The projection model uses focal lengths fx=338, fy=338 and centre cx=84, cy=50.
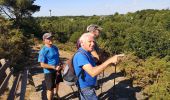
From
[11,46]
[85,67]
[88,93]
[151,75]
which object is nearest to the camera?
[85,67]

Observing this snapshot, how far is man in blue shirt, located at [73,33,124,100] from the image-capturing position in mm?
3974

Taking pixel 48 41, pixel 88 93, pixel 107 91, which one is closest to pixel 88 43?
pixel 88 93

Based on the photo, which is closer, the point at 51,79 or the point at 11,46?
the point at 51,79

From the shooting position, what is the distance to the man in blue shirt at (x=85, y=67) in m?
3.97

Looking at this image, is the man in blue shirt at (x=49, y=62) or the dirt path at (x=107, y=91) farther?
the dirt path at (x=107, y=91)

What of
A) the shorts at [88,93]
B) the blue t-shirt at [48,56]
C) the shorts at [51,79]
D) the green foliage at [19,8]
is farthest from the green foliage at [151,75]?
the green foliage at [19,8]

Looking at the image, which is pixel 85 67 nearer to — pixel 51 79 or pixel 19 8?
pixel 51 79

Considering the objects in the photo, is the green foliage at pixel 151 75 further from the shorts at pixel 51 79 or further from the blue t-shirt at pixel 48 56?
the blue t-shirt at pixel 48 56

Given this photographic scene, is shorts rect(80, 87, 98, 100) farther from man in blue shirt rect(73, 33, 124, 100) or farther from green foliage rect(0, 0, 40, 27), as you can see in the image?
green foliage rect(0, 0, 40, 27)

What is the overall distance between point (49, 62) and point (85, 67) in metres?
2.44

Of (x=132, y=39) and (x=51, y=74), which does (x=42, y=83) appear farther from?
(x=132, y=39)

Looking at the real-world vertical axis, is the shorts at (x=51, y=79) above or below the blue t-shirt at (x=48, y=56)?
below

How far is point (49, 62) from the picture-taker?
6285 mm

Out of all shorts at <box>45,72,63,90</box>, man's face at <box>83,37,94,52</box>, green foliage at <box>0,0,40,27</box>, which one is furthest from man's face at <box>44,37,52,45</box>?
green foliage at <box>0,0,40,27</box>
